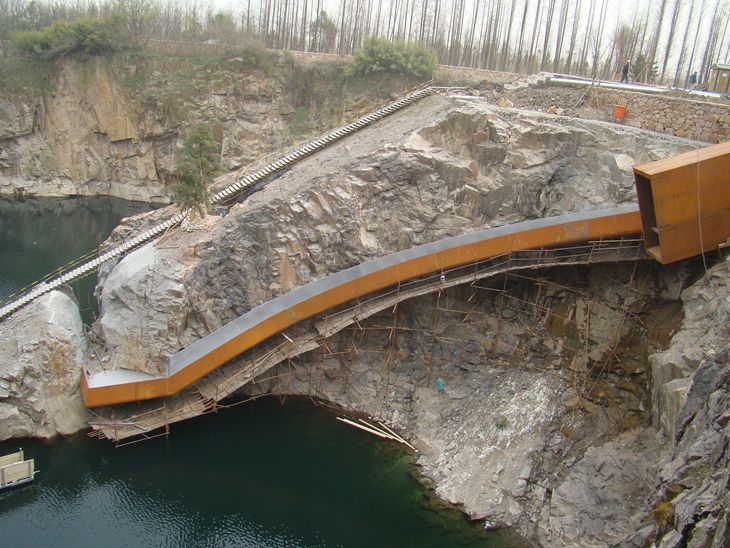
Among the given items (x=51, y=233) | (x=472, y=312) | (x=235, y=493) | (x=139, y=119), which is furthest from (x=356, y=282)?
(x=139, y=119)

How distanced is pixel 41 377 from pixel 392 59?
30862 millimetres

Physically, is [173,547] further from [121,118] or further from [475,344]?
[121,118]

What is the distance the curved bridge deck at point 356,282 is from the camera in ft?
71.1

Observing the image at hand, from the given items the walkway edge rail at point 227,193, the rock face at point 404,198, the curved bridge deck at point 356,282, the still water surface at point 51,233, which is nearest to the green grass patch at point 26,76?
the still water surface at point 51,233

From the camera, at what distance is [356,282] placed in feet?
73.9

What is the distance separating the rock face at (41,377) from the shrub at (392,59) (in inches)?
1116

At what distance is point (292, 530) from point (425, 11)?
48780 millimetres

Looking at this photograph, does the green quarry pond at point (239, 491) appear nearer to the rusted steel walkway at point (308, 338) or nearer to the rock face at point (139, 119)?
the rusted steel walkway at point (308, 338)

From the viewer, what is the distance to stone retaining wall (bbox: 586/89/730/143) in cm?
2475

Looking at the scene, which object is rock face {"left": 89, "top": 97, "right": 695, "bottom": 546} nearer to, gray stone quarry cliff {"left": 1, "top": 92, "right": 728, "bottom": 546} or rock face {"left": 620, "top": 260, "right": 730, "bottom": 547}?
gray stone quarry cliff {"left": 1, "top": 92, "right": 728, "bottom": 546}

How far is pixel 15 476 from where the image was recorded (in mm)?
19344

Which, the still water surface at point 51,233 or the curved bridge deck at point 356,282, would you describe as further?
the still water surface at point 51,233

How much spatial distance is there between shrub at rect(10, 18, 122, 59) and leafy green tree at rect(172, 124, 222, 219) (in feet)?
102

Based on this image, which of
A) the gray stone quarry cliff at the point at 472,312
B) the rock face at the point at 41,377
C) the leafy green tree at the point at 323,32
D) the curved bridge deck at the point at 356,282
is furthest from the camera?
the leafy green tree at the point at 323,32
